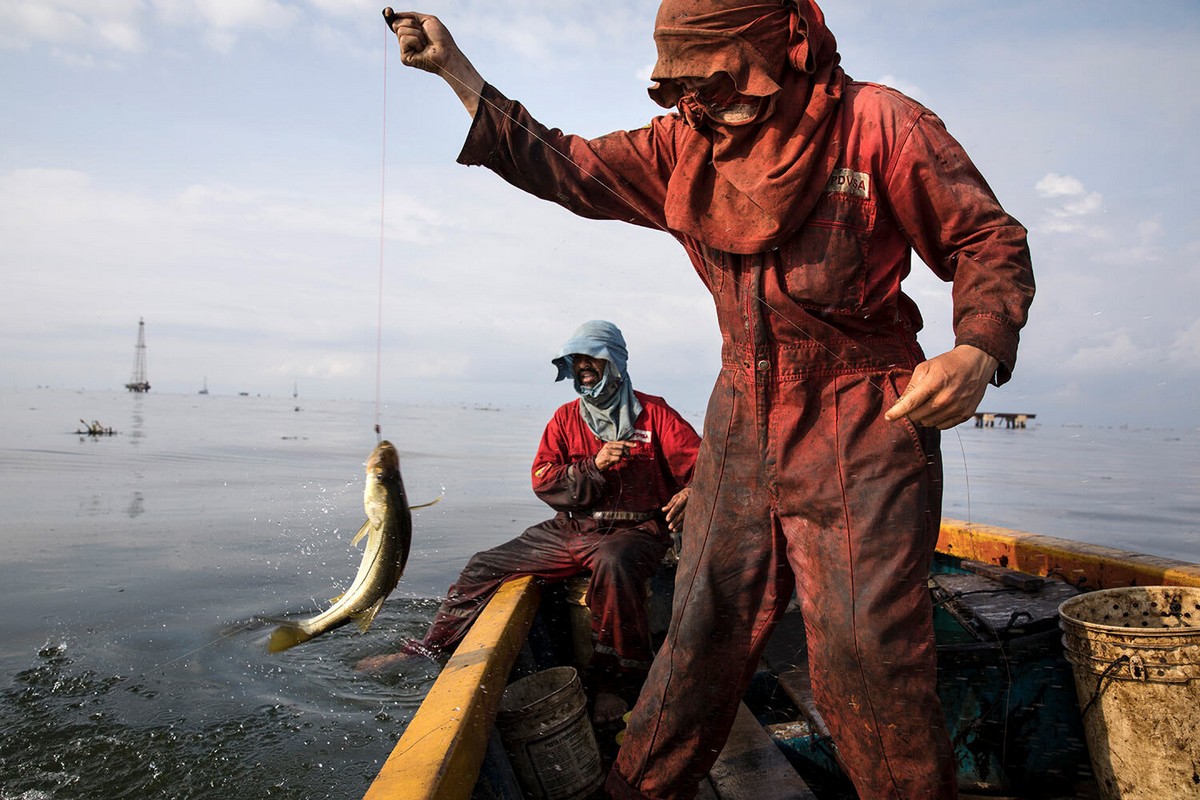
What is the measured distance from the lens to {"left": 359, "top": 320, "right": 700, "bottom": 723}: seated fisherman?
4.39 m

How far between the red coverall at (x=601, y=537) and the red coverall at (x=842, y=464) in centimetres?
170

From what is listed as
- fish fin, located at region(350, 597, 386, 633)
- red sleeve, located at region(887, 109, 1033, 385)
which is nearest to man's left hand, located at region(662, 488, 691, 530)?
fish fin, located at region(350, 597, 386, 633)

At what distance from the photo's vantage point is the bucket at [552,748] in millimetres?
3252

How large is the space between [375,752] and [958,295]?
4.08 m

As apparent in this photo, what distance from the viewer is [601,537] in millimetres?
4805

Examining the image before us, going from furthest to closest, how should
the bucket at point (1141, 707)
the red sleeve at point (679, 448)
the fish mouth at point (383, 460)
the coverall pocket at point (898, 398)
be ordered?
the red sleeve at point (679, 448) < the fish mouth at point (383, 460) < the bucket at point (1141, 707) < the coverall pocket at point (898, 398)

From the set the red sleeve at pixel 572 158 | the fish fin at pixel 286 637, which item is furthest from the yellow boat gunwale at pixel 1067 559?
the fish fin at pixel 286 637

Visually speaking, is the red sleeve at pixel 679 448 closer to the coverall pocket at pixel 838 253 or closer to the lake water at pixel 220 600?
the lake water at pixel 220 600

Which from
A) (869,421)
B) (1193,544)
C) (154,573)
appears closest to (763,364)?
(869,421)

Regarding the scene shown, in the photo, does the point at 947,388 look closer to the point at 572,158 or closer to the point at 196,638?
the point at 572,158

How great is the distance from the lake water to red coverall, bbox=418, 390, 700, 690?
1092 millimetres

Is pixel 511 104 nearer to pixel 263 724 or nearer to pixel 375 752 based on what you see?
pixel 375 752

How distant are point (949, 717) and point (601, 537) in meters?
2.13

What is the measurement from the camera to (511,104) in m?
2.88
